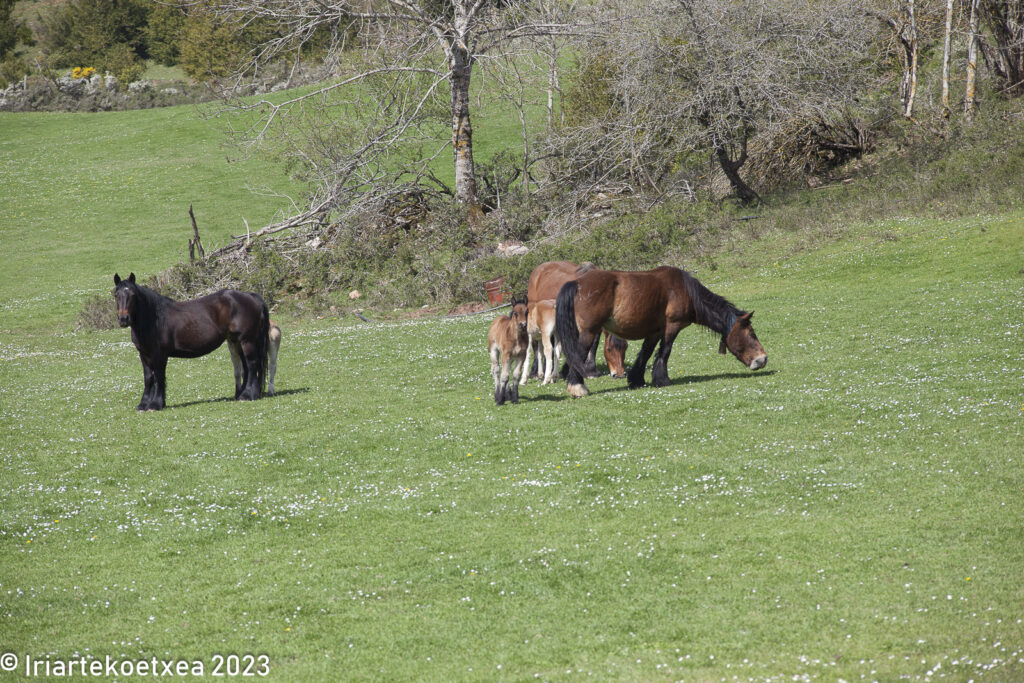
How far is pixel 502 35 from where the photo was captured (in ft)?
108

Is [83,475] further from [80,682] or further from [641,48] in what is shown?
[641,48]

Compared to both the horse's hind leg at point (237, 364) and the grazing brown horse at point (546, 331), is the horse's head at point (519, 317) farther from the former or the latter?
the horse's hind leg at point (237, 364)

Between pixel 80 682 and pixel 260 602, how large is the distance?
1.52 meters

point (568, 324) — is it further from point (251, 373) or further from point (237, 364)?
point (237, 364)

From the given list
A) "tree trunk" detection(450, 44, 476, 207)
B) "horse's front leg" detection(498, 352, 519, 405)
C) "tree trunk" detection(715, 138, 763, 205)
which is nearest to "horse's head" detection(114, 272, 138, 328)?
"horse's front leg" detection(498, 352, 519, 405)

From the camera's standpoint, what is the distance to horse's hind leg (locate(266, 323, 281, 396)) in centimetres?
1731

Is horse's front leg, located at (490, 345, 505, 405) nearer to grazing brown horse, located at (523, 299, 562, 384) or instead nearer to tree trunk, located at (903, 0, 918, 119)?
grazing brown horse, located at (523, 299, 562, 384)

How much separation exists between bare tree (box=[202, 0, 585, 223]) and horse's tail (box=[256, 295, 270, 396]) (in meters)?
15.8

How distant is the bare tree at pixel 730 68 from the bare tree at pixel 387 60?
3.64 m

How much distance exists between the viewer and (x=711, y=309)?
15250 mm

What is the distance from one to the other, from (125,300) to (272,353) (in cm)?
310

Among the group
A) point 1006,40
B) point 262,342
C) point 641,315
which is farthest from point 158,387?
point 1006,40

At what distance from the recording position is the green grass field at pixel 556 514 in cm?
662

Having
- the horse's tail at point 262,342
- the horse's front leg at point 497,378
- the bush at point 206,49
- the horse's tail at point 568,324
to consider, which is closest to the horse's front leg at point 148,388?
the horse's tail at point 262,342
